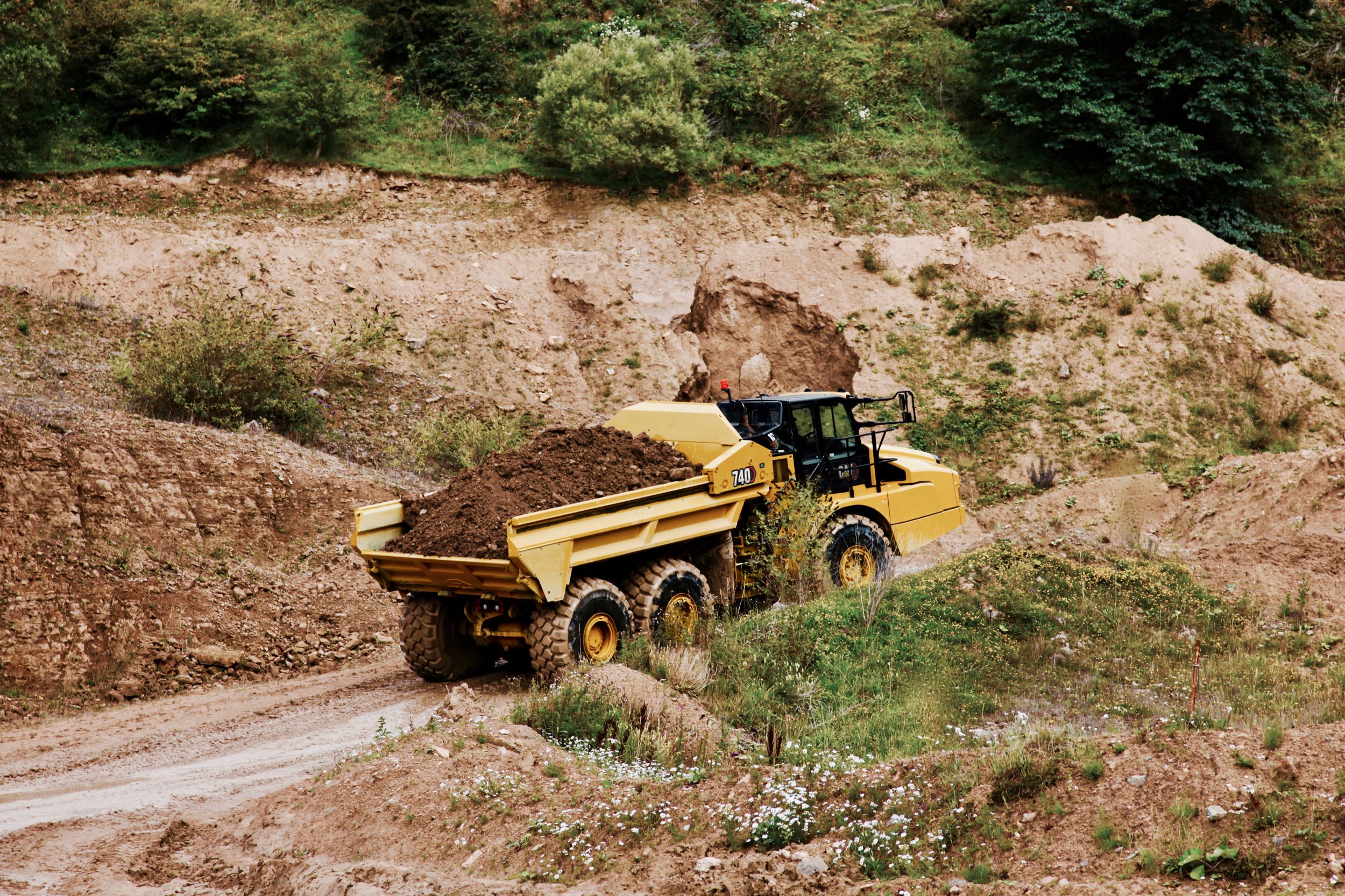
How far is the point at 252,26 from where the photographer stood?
2733cm

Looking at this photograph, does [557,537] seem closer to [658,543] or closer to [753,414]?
[658,543]

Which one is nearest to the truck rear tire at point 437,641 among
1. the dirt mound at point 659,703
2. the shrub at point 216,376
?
the dirt mound at point 659,703

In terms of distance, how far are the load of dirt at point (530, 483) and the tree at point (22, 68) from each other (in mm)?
17884

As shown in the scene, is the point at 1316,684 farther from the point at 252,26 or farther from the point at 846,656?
the point at 252,26

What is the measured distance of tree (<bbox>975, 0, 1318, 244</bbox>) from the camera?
26328mm

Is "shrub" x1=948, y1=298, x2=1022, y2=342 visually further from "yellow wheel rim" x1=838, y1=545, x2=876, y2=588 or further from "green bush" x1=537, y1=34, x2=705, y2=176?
"yellow wheel rim" x1=838, y1=545, x2=876, y2=588

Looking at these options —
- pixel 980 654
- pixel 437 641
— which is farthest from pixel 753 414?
pixel 437 641

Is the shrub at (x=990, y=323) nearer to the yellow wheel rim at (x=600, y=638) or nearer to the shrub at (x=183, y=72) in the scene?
the yellow wheel rim at (x=600, y=638)

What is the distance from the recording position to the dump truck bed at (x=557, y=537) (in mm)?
9930

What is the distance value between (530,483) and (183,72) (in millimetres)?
19323

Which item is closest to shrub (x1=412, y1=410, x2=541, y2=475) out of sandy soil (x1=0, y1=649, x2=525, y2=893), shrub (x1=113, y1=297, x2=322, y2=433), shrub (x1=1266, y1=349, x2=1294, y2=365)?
shrub (x1=113, y1=297, x2=322, y2=433)

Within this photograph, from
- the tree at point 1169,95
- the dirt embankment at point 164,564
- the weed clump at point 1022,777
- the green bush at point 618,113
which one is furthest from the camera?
the tree at point 1169,95

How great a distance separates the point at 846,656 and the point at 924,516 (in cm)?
426

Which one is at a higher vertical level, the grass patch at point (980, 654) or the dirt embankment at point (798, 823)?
the dirt embankment at point (798, 823)
